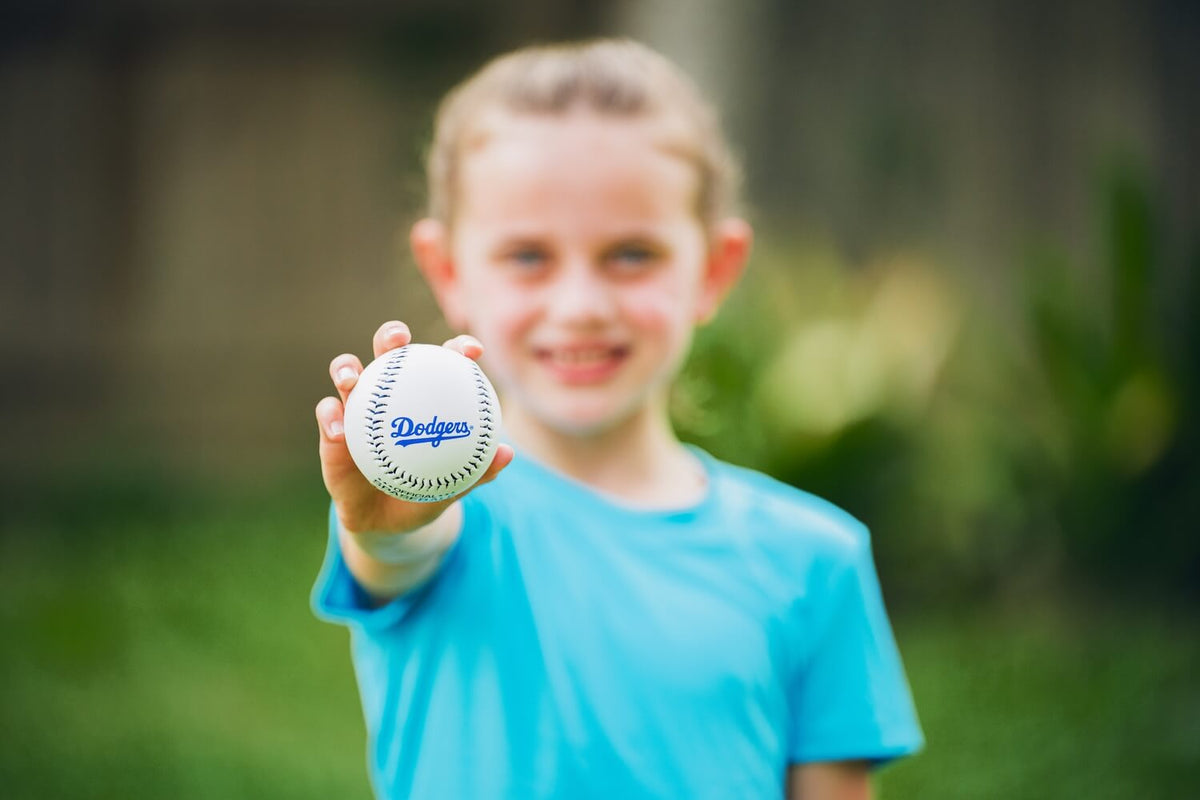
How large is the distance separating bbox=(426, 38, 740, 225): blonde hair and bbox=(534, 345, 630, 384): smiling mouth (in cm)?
33

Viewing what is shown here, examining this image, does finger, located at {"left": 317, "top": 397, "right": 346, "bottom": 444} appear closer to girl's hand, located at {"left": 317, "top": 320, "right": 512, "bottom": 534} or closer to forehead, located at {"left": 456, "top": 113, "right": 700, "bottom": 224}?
girl's hand, located at {"left": 317, "top": 320, "right": 512, "bottom": 534}

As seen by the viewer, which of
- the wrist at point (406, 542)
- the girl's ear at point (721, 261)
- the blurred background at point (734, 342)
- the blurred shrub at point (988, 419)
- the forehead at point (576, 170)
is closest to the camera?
the wrist at point (406, 542)

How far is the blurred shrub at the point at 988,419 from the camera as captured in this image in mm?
5023

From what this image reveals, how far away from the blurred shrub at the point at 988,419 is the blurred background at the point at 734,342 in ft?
0.04

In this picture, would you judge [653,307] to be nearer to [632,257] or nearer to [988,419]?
[632,257]

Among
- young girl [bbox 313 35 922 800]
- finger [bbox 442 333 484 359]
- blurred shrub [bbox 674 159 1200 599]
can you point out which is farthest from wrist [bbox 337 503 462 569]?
blurred shrub [bbox 674 159 1200 599]

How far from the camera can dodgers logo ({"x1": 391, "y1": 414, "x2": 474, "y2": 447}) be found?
146 centimetres

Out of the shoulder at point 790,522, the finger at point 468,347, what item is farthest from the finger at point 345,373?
the shoulder at point 790,522

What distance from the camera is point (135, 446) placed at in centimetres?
795

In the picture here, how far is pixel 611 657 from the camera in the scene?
1750 millimetres

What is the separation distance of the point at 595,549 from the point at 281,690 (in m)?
3.21

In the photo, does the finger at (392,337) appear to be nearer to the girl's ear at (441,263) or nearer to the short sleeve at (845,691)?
the girl's ear at (441,263)

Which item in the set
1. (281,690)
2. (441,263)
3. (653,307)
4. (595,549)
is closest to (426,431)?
(595,549)

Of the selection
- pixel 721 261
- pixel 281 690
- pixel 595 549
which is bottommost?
pixel 281 690
